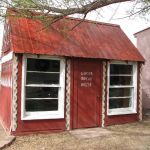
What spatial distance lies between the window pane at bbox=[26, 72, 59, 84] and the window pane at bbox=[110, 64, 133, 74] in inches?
99.3

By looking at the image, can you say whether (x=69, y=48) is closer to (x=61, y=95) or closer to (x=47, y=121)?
(x=61, y=95)

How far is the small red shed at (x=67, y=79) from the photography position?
996cm

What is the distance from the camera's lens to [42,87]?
10477 millimetres

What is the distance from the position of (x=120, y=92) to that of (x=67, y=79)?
108 inches

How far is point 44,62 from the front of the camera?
34.4 feet

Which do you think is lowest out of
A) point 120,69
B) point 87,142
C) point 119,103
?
point 87,142

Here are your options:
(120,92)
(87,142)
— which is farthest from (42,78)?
(120,92)

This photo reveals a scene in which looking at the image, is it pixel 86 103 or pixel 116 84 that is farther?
pixel 116 84

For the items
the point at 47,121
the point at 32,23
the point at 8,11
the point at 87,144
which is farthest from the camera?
the point at 32,23

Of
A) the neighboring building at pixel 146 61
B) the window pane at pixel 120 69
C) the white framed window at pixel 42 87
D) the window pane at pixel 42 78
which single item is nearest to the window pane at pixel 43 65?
the white framed window at pixel 42 87

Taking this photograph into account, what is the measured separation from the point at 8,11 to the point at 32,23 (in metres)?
2.67

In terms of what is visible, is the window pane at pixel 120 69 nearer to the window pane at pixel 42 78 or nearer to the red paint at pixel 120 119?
the red paint at pixel 120 119

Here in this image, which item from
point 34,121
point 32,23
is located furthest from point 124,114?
point 32,23

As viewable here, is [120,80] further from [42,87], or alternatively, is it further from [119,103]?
[42,87]
